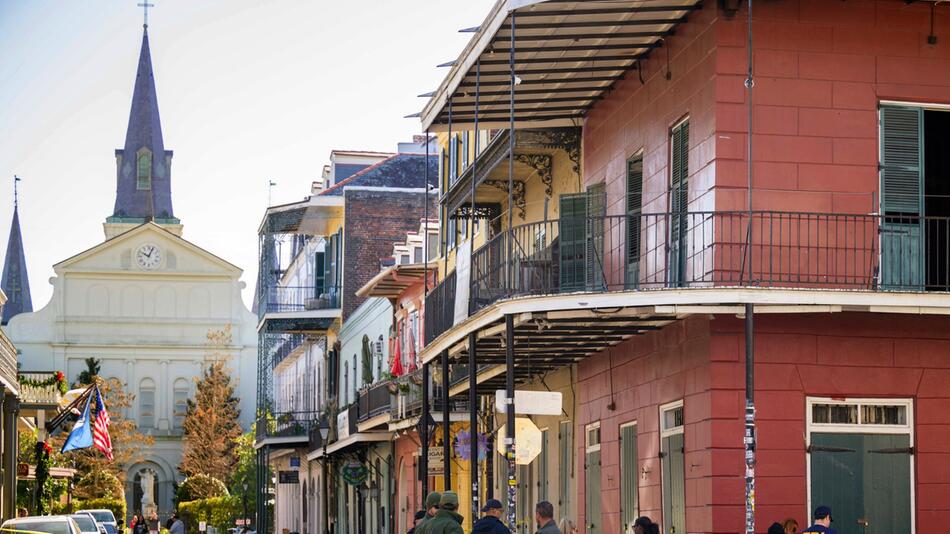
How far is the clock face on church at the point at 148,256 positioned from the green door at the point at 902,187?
74.0 metres

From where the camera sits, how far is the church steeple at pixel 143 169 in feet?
312

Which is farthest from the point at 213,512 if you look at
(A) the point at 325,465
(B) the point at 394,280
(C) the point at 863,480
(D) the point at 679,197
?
(C) the point at 863,480

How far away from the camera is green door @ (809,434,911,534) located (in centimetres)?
1491

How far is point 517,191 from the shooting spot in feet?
79.8

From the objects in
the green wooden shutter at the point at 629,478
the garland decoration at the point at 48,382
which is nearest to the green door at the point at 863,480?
the green wooden shutter at the point at 629,478

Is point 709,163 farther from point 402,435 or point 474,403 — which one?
point 402,435

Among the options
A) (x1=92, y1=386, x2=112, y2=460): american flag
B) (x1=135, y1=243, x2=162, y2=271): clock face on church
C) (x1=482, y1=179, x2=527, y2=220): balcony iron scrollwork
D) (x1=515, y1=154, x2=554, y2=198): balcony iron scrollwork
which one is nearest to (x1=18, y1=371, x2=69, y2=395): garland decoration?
(x1=92, y1=386, x2=112, y2=460): american flag

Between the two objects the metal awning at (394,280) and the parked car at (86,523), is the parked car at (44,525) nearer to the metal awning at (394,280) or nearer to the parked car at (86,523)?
the parked car at (86,523)

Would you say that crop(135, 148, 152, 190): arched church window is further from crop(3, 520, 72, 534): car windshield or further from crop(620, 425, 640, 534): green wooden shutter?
crop(620, 425, 640, 534): green wooden shutter

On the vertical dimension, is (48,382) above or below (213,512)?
above

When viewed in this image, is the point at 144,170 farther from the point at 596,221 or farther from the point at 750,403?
the point at 750,403

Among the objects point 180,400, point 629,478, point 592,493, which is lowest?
point 592,493

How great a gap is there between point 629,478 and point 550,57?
4.81m

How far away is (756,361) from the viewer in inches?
589
